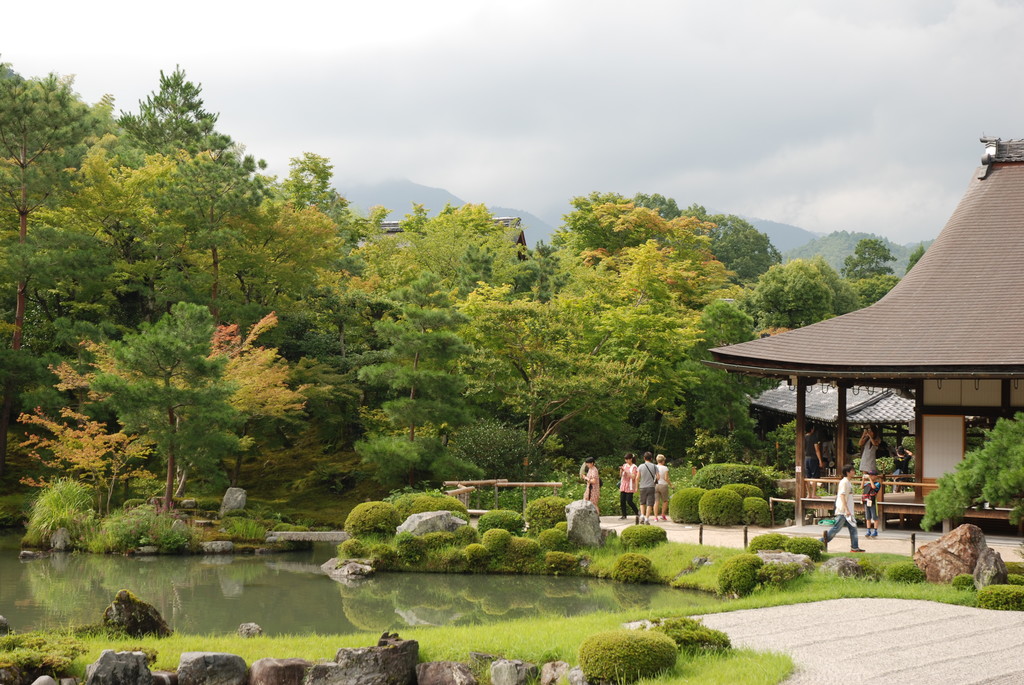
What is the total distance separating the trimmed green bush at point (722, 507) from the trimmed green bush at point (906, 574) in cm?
530

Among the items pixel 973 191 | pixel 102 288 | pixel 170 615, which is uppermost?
pixel 973 191

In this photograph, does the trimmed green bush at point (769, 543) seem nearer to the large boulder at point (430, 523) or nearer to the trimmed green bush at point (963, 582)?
the trimmed green bush at point (963, 582)

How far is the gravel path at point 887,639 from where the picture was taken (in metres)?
7.92

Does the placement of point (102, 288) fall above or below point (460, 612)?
above

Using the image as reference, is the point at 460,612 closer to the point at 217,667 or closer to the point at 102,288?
the point at 217,667

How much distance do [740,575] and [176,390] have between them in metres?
10.9

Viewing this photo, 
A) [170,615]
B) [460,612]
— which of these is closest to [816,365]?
[460,612]

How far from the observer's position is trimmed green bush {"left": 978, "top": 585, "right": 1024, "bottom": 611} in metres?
10.7

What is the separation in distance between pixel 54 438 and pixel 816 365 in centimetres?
1765

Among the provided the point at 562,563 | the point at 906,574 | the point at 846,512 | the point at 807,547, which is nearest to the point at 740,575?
the point at 807,547

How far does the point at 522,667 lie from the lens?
8820 millimetres

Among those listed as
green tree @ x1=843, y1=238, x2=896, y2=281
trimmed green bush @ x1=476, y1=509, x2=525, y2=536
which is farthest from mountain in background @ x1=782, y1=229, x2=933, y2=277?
trimmed green bush @ x1=476, y1=509, x2=525, y2=536

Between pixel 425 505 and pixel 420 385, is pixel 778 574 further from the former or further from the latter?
pixel 420 385

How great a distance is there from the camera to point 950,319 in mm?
16562
